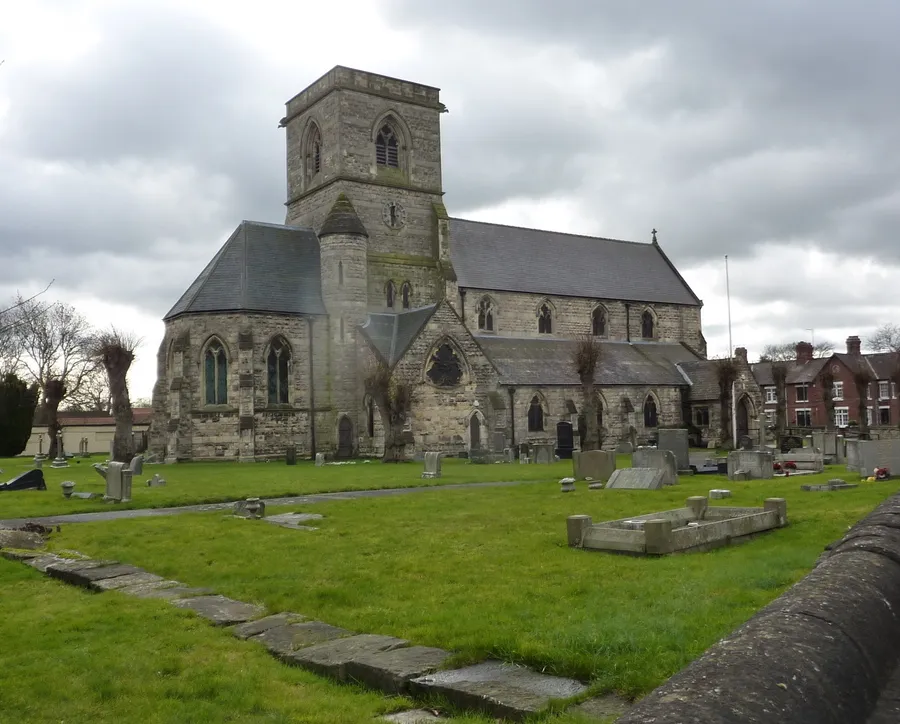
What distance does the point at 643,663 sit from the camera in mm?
5164

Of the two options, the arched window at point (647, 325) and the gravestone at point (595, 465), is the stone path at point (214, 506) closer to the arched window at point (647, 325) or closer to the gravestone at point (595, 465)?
the gravestone at point (595, 465)

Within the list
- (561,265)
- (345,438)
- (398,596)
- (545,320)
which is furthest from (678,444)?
(561,265)

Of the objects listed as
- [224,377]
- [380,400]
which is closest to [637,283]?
[380,400]

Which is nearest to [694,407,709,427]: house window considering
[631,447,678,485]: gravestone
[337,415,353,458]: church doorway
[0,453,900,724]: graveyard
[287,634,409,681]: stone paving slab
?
[337,415,353,458]: church doorway

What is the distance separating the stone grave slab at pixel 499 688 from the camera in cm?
464

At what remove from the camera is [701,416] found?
143ft

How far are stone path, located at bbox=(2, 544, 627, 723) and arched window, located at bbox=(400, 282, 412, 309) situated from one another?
31.2 meters

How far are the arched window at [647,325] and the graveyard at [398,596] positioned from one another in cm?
3253

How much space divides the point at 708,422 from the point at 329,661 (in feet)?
134

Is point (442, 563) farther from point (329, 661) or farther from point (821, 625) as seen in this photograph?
point (821, 625)

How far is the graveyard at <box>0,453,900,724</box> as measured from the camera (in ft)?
17.2

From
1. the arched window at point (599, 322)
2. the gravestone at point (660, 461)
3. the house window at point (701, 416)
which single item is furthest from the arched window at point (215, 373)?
the house window at point (701, 416)

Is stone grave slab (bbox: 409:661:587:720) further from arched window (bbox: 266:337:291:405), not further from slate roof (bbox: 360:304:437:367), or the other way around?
arched window (bbox: 266:337:291:405)

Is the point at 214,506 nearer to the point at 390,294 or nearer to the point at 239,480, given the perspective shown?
the point at 239,480
